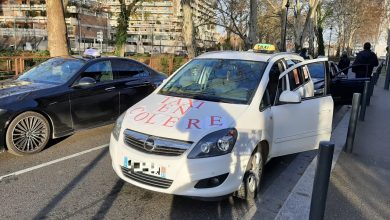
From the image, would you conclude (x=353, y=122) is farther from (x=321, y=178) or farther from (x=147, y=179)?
(x=147, y=179)

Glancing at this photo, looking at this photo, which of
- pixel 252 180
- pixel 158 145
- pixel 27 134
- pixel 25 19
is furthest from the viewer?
pixel 25 19

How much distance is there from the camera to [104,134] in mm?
7082

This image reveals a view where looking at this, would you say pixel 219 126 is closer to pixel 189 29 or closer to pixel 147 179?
pixel 147 179

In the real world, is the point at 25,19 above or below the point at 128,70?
above

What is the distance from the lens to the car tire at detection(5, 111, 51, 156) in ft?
17.7

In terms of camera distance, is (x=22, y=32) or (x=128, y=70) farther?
(x=22, y=32)

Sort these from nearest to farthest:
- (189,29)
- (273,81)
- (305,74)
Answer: (273,81) → (305,74) → (189,29)

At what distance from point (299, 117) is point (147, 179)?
7.40ft

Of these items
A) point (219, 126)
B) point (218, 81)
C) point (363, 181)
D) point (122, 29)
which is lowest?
point (363, 181)

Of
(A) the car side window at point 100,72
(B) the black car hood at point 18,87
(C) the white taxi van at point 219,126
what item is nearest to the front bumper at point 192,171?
(C) the white taxi van at point 219,126

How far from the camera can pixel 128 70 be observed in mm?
7582

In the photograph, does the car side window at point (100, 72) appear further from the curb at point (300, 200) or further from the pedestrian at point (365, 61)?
the pedestrian at point (365, 61)

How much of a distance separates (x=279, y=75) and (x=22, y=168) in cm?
366

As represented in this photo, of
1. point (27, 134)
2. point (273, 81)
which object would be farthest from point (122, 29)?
point (273, 81)
